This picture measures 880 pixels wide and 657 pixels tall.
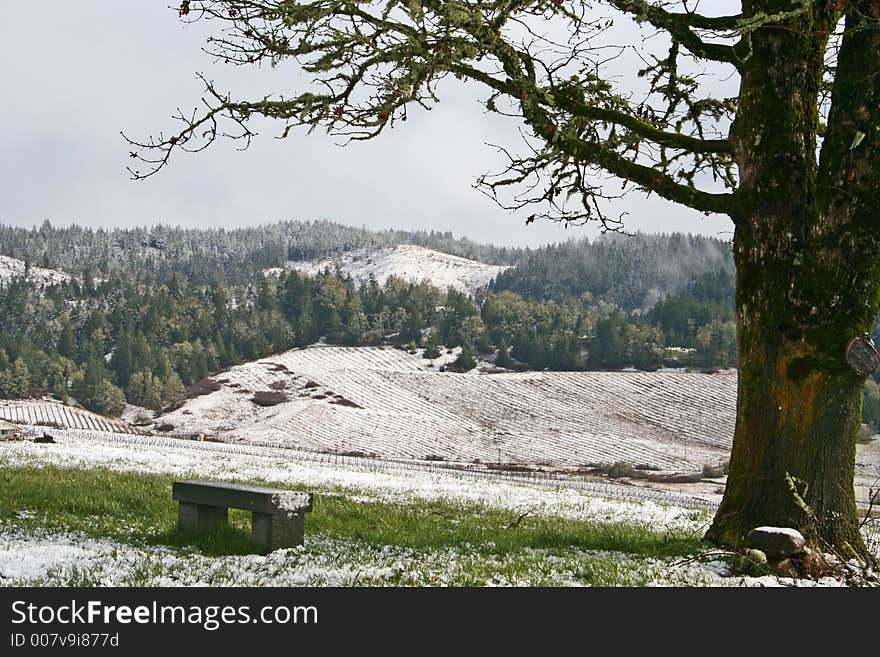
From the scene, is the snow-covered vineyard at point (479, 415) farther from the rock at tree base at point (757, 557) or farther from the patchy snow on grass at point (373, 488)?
the rock at tree base at point (757, 557)

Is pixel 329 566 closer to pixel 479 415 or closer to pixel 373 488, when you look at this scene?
pixel 373 488

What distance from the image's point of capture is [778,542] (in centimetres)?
953

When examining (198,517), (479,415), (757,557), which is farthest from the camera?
(479,415)

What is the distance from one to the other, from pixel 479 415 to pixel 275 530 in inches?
5528

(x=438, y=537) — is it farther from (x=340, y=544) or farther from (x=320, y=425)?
(x=320, y=425)

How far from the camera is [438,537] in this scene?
11312mm

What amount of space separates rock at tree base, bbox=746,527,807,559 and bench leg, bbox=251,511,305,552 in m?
5.21

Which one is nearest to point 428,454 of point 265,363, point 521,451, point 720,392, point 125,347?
point 521,451

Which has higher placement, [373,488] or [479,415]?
[373,488]


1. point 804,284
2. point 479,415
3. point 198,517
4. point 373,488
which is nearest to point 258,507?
point 198,517

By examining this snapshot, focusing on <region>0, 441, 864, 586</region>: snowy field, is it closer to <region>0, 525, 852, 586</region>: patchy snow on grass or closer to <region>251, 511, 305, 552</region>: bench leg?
<region>0, 525, 852, 586</region>: patchy snow on grass

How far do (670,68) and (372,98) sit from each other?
17.4 ft

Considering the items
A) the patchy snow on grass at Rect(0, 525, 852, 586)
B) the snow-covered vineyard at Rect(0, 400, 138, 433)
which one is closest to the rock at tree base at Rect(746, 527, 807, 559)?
the patchy snow on grass at Rect(0, 525, 852, 586)

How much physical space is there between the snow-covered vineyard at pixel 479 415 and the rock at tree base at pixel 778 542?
323ft
